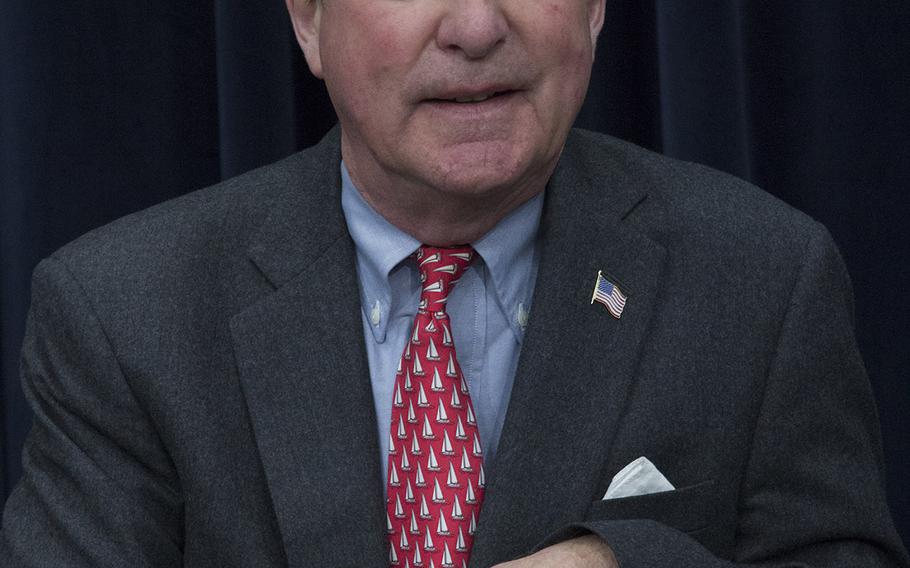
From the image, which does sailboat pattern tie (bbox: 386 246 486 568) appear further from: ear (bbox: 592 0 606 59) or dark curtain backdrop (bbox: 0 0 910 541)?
dark curtain backdrop (bbox: 0 0 910 541)

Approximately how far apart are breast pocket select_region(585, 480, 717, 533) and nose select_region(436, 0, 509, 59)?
0.45 metres

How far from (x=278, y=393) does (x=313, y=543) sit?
0.15 meters

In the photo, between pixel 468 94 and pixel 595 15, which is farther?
pixel 595 15

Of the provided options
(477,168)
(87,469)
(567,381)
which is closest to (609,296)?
(567,381)

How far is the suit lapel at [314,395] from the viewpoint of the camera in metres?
1.36

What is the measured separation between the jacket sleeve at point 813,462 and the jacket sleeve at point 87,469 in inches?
23.0

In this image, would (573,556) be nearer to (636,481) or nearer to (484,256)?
(636,481)

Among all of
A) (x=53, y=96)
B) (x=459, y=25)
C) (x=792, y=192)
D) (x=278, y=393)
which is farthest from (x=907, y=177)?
(x=53, y=96)

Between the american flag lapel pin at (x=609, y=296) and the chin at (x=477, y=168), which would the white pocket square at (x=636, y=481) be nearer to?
the american flag lapel pin at (x=609, y=296)

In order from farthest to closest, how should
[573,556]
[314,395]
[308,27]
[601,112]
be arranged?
[601,112]
[308,27]
[314,395]
[573,556]

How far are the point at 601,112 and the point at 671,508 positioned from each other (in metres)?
0.74

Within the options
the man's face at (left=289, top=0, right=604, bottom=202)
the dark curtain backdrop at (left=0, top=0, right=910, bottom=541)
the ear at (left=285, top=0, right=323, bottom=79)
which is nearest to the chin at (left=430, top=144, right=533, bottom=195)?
the man's face at (left=289, top=0, right=604, bottom=202)

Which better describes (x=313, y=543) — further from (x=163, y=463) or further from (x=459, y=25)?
(x=459, y=25)

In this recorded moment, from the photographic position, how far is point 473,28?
131cm
